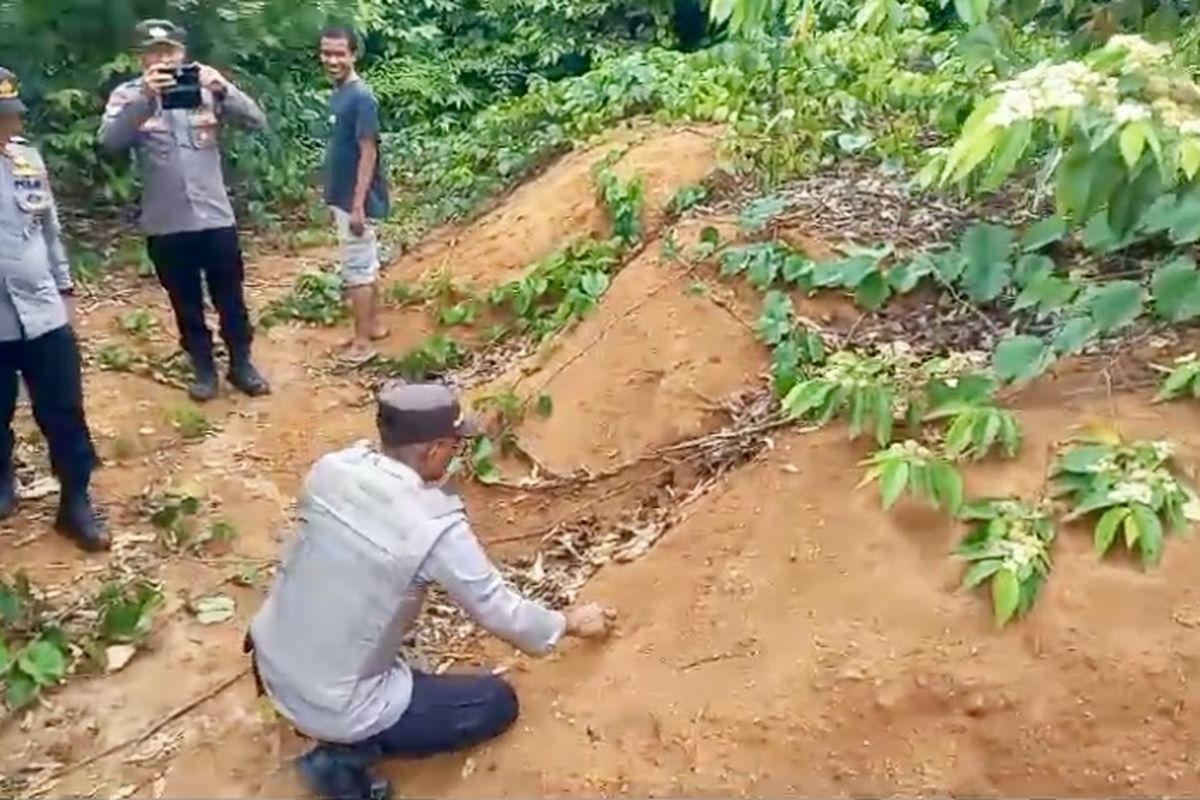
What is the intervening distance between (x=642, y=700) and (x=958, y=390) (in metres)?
1.18

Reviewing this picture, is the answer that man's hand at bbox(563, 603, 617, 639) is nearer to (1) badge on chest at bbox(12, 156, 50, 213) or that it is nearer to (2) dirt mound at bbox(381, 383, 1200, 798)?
(2) dirt mound at bbox(381, 383, 1200, 798)

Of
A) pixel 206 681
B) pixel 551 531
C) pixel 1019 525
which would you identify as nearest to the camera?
pixel 1019 525

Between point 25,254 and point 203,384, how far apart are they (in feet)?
5.49

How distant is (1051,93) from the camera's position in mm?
2482

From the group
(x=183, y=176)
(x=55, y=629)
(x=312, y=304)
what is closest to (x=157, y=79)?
(x=183, y=176)

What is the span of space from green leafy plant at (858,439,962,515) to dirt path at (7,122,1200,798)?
6 centimetres

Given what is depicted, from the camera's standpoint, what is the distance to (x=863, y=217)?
5383 mm

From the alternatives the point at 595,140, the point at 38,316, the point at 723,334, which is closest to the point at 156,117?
the point at 38,316

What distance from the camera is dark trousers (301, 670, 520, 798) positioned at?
3428 millimetres

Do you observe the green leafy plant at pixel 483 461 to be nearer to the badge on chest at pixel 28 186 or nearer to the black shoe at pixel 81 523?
the black shoe at pixel 81 523

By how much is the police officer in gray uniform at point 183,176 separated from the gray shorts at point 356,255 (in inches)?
23.9

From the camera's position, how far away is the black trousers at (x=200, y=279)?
591 cm

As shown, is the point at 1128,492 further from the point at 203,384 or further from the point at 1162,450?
the point at 203,384

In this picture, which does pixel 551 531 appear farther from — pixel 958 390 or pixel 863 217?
pixel 863 217
